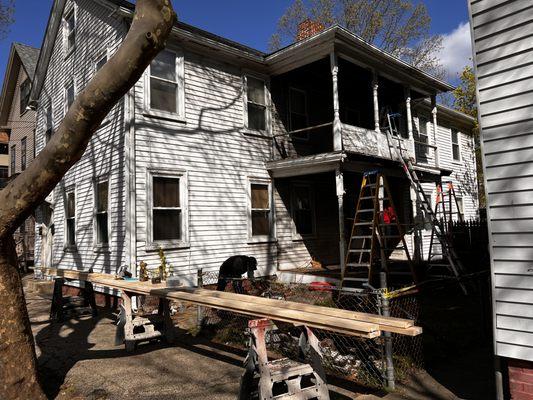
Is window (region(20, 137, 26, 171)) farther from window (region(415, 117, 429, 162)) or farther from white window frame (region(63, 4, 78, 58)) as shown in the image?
window (region(415, 117, 429, 162))

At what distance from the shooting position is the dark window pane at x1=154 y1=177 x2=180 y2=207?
33.6ft

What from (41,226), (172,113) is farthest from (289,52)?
(41,226)

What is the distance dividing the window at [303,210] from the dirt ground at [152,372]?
6.91 meters

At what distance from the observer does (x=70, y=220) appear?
512 inches

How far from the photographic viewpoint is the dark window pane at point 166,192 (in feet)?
33.6

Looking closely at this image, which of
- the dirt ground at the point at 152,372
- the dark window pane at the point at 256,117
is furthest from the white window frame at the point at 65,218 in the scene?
the dark window pane at the point at 256,117

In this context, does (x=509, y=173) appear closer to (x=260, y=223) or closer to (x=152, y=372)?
(x=152, y=372)

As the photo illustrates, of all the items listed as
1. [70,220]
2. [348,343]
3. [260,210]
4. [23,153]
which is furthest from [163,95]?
[23,153]

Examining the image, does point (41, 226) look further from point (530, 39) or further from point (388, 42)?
point (388, 42)

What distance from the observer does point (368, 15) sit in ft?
90.6

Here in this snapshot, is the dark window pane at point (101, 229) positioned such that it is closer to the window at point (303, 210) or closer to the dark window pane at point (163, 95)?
the dark window pane at point (163, 95)

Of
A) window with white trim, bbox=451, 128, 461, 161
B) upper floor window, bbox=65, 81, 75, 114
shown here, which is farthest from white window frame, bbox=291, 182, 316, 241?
window with white trim, bbox=451, 128, 461, 161

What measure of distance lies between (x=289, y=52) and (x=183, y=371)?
31.1ft

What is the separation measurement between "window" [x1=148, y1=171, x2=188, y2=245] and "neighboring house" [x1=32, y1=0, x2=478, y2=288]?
0.03m
